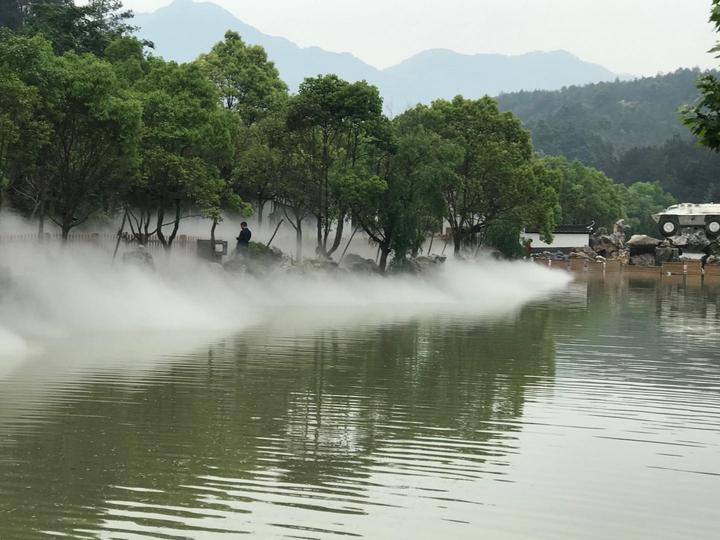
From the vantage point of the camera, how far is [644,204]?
14988 centimetres

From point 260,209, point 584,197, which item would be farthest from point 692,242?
point 260,209

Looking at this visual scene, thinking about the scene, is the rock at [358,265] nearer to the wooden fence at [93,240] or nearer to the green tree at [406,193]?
the green tree at [406,193]

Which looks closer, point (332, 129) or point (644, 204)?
point (332, 129)

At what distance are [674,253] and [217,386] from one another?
81.8 meters

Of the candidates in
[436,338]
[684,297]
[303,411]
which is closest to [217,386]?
[303,411]

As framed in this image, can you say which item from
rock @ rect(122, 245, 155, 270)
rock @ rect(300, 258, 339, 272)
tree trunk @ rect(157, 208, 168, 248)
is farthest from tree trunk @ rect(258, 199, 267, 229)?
rock @ rect(122, 245, 155, 270)

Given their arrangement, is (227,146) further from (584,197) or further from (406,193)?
(584,197)

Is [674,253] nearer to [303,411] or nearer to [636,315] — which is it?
[636,315]

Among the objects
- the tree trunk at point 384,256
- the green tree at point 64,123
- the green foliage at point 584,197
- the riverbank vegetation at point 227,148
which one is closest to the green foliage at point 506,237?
the riverbank vegetation at point 227,148

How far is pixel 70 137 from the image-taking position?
29.4 meters

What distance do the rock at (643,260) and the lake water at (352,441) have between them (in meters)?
70.9

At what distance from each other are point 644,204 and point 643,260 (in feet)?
200

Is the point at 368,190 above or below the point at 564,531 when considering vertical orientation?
above

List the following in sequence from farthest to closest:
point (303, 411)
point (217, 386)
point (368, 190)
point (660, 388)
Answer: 1. point (368, 190)
2. point (660, 388)
3. point (217, 386)
4. point (303, 411)
